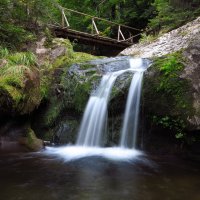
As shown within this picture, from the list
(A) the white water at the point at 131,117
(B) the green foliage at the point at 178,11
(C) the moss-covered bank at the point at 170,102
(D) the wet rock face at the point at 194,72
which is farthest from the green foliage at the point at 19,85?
(B) the green foliage at the point at 178,11

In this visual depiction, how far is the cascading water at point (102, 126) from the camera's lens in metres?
7.22

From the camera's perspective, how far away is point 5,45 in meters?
9.55

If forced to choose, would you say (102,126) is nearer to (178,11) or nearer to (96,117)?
(96,117)

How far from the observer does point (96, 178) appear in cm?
532

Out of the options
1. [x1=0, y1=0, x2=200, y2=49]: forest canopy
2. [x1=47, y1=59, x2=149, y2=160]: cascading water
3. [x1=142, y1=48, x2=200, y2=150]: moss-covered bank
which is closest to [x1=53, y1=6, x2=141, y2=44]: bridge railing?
[x1=0, y1=0, x2=200, y2=49]: forest canopy

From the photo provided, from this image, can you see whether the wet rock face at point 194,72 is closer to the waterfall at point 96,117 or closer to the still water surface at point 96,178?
the still water surface at point 96,178

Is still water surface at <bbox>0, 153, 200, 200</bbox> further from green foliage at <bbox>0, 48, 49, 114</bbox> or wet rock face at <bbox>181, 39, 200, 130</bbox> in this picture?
green foliage at <bbox>0, 48, 49, 114</bbox>

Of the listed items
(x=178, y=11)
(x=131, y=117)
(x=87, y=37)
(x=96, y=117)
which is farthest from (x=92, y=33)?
(x=131, y=117)

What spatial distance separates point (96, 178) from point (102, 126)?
2.63 meters

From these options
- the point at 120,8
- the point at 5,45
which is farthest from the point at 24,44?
the point at 120,8

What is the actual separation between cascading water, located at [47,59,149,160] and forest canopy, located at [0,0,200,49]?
3.48 m

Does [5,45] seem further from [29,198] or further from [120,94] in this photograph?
[29,198]

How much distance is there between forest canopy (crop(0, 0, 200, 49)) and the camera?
32.5 ft

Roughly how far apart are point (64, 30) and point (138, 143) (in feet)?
26.1
